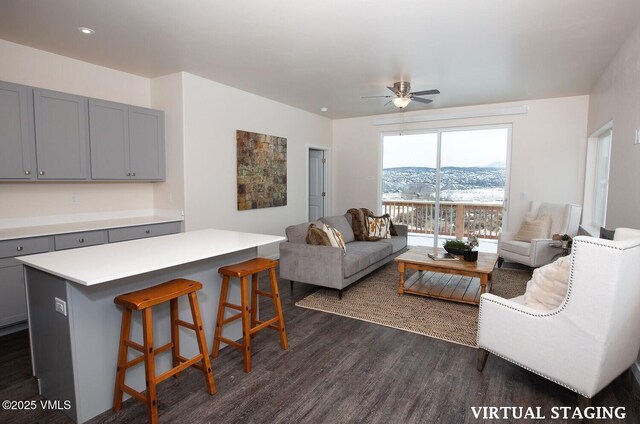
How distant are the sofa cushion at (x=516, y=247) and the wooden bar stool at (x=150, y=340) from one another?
14.4 ft

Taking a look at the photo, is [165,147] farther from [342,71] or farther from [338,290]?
[338,290]

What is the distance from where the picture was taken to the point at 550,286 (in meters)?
2.13

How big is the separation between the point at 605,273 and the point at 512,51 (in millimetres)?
2633

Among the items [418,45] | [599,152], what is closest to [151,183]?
[418,45]

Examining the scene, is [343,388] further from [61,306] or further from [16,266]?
[16,266]

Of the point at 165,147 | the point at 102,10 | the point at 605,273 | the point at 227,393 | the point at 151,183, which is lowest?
the point at 227,393

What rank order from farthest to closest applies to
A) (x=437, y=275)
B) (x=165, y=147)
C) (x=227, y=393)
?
(x=437, y=275)
(x=165, y=147)
(x=227, y=393)

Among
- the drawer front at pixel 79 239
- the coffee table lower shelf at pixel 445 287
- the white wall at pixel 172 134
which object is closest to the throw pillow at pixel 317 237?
the coffee table lower shelf at pixel 445 287

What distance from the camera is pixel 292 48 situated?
346 cm

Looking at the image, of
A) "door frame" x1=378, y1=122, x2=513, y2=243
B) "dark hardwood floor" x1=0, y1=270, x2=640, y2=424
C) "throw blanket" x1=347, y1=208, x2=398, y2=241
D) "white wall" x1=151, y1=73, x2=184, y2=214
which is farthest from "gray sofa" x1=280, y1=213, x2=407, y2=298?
"door frame" x1=378, y1=122, x2=513, y2=243

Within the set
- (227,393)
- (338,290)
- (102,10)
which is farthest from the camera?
(338,290)

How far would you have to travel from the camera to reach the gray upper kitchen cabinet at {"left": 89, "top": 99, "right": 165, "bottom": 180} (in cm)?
375

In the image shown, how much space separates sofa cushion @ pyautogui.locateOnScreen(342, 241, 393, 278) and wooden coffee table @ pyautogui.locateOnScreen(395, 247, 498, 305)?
0.40 meters

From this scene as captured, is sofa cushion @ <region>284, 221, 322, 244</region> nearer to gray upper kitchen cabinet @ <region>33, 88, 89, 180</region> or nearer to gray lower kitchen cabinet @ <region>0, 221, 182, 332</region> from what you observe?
gray lower kitchen cabinet @ <region>0, 221, 182, 332</region>
